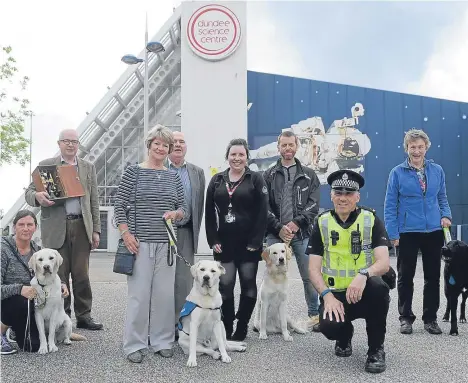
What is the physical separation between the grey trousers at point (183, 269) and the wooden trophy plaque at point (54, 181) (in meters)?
1.35

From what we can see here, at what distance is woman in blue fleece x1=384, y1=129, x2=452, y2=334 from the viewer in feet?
17.1

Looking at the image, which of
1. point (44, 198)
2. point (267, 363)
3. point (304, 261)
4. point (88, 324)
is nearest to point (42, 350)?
point (88, 324)

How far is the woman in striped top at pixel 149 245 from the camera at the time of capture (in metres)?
4.23

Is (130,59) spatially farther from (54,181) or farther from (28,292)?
(28,292)

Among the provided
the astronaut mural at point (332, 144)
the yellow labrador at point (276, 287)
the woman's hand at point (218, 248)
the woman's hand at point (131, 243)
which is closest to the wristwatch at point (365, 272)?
the yellow labrador at point (276, 287)

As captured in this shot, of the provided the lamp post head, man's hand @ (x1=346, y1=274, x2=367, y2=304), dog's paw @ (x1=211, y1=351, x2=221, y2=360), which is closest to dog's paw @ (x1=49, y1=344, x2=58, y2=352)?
dog's paw @ (x1=211, y1=351, x2=221, y2=360)

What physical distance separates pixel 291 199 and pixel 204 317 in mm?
1653

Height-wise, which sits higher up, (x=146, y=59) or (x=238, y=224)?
(x=146, y=59)

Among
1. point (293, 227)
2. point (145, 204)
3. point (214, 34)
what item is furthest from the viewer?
point (214, 34)

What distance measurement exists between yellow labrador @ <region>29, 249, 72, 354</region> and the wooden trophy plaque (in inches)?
34.2

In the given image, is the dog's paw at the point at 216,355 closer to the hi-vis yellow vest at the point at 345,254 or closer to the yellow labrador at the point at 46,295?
the hi-vis yellow vest at the point at 345,254

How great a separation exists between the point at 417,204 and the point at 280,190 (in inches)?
58.4

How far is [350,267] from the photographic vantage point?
405 cm

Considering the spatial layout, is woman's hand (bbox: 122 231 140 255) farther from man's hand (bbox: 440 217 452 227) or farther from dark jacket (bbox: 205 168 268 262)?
man's hand (bbox: 440 217 452 227)
